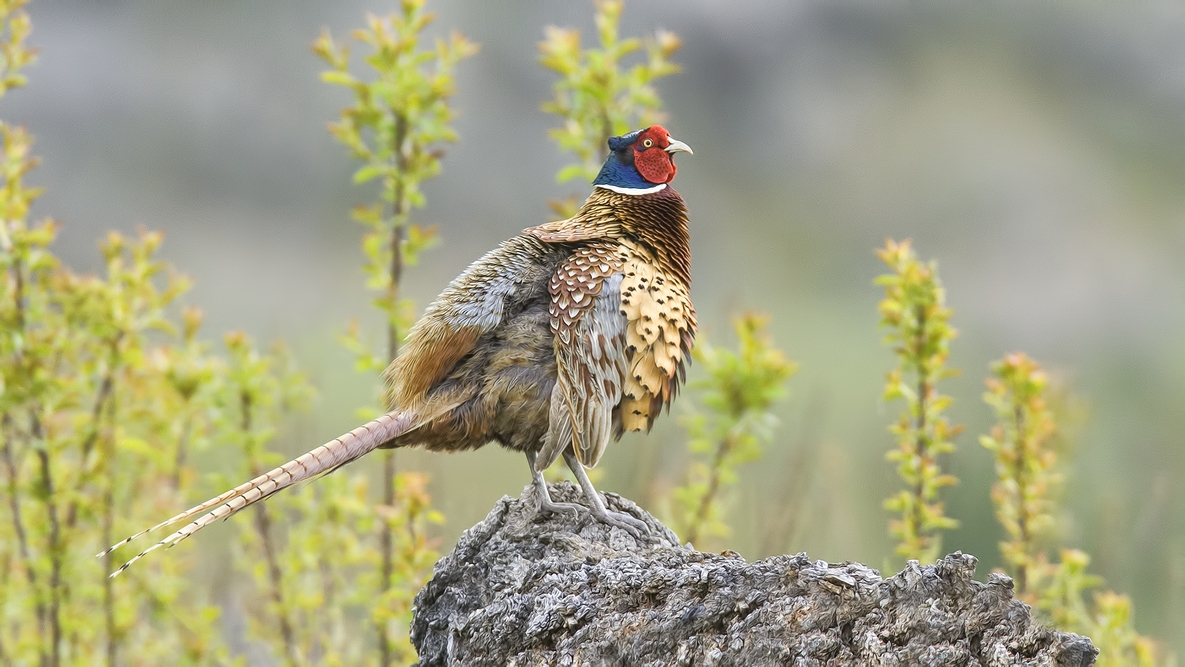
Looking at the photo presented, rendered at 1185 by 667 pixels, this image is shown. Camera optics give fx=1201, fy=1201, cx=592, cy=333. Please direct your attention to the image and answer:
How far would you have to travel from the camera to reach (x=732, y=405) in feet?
17.0

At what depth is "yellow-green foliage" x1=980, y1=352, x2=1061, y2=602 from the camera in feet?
15.2

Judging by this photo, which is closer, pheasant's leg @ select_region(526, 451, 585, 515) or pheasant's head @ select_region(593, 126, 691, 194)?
pheasant's leg @ select_region(526, 451, 585, 515)

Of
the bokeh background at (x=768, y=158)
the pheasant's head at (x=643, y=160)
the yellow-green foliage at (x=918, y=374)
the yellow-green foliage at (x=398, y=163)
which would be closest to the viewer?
the pheasant's head at (x=643, y=160)

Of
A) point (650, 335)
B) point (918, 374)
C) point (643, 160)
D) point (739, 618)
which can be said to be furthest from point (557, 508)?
point (918, 374)

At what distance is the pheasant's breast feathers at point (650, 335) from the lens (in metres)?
3.89

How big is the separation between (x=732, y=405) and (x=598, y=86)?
1486 millimetres

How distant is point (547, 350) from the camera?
3.87m

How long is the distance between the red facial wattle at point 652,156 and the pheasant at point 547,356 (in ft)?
1.04

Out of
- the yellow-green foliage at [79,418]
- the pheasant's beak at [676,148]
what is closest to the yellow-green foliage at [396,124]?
the yellow-green foliage at [79,418]

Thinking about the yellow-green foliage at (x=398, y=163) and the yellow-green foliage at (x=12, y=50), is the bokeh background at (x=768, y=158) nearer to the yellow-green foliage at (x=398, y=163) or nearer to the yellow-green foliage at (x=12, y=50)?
the yellow-green foliage at (x=12, y=50)

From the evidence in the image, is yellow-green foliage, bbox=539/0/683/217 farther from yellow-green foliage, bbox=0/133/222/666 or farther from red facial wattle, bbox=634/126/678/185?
yellow-green foliage, bbox=0/133/222/666

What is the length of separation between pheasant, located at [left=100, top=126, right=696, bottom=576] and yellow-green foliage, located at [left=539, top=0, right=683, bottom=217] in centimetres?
120

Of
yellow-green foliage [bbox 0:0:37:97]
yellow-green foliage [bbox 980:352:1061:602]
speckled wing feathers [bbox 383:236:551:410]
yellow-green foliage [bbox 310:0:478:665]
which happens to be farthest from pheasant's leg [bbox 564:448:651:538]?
yellow-green foliage [bbox 0:0:37:97]

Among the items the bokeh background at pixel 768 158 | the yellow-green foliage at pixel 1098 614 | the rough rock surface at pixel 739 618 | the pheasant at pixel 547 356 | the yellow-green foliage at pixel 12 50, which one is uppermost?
the bokeh background at pixel 768 158
